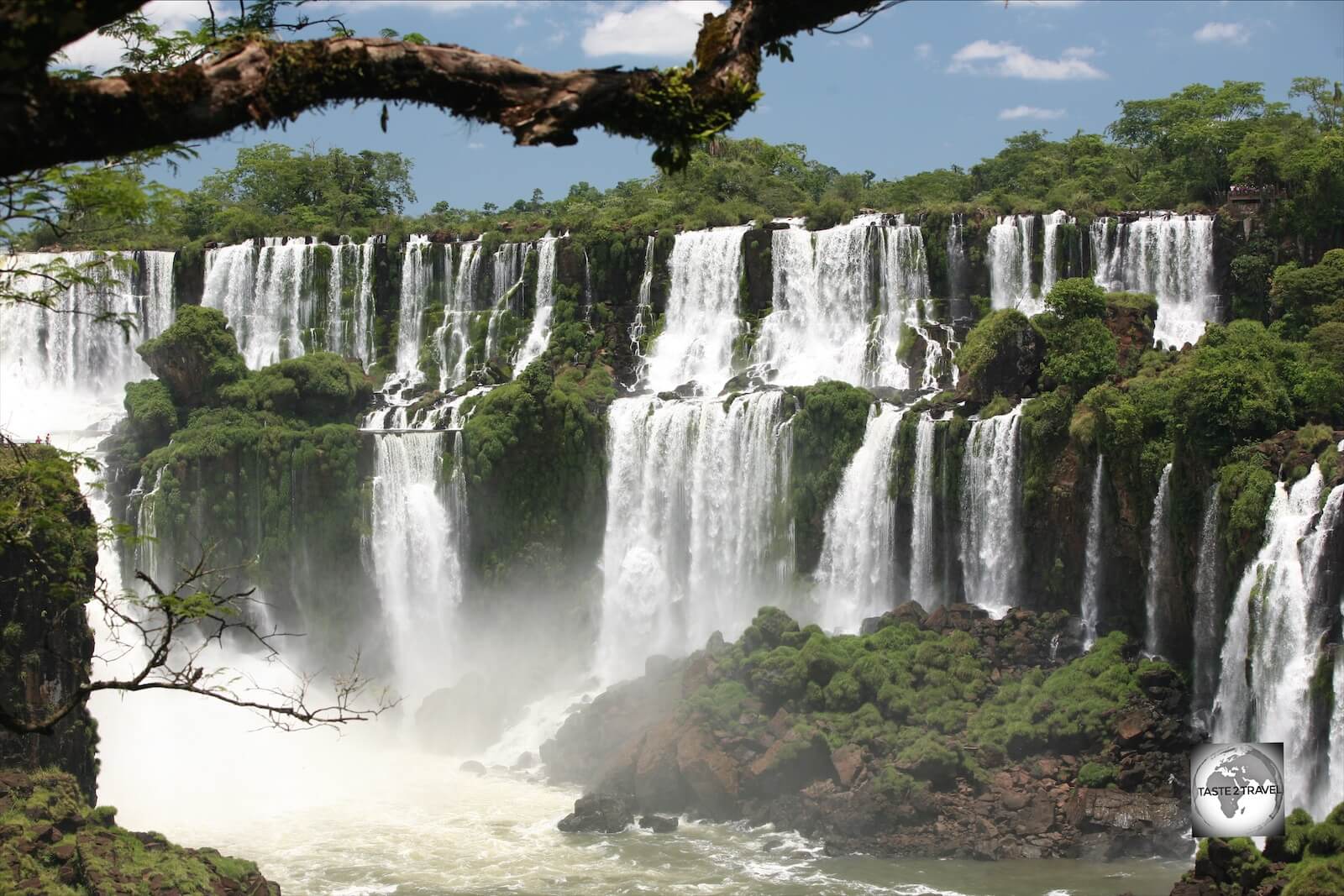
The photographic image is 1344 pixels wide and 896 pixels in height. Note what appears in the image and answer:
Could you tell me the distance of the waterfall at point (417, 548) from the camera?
35.8 m

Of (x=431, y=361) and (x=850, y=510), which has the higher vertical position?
(x=431, y=361)

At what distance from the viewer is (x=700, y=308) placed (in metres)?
40.8

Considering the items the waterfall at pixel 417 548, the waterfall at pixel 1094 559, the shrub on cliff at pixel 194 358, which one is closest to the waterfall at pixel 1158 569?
the waterfall at pixel 1094 559

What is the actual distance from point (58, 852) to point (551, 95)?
52.5ft

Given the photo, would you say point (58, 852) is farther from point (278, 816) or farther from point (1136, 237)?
point (1136, 237)

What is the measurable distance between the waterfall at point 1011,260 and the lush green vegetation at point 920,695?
38.4ft

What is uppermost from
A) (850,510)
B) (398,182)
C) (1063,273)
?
(398,182)

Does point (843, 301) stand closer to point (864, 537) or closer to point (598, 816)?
point (864, 537)

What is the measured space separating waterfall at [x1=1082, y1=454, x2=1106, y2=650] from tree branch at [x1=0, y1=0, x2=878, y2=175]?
23.7 meters

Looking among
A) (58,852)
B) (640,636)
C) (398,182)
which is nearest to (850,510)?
(640,636)

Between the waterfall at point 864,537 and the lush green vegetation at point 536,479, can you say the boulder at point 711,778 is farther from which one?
the lush green vegetation at point 536,479

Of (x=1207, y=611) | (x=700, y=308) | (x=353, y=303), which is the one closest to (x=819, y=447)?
(x=700, y=308)

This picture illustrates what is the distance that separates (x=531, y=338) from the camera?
41.6 metres

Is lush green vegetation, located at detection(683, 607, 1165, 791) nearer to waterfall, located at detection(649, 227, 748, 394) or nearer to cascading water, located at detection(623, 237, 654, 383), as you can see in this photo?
waterfall, located at detection(649, 227, 748, 394)
